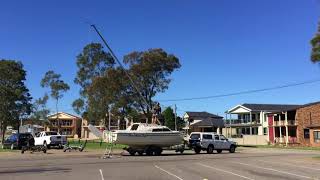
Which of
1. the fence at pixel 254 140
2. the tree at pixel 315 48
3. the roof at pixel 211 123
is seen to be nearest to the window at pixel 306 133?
the fence at pixel 254 140

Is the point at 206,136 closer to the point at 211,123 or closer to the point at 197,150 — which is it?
the point at 197,150

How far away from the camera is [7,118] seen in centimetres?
6962

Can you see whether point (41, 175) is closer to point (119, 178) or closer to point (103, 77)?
point (119, 178)

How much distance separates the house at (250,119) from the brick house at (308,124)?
15.5 meters

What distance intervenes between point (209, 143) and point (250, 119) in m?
54.1

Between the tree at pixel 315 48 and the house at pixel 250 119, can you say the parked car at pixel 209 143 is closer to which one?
the tree at pixel 315 48

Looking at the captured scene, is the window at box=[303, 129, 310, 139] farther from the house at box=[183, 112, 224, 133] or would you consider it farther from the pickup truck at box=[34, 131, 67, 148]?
the pickup truck at box=[34, 131, 67, 148]

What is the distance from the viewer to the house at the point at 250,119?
3706 inches

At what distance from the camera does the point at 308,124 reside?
7469 centimetres

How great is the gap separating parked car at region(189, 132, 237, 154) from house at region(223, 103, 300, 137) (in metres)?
48.1

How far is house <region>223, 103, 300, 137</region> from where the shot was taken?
309 ft

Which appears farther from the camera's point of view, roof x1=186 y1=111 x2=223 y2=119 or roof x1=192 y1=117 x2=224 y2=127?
roof x1=186 y1=111 x2=223 y2=119

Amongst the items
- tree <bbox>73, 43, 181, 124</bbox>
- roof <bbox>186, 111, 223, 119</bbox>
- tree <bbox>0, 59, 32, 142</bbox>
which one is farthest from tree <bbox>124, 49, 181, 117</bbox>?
roof <bbox>186, 111, 223, 119</bbox>

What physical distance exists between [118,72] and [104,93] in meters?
3.73
